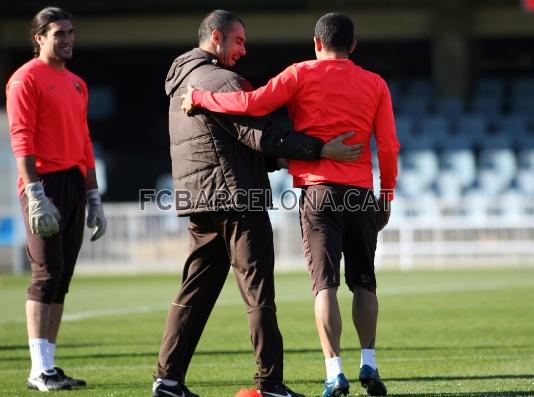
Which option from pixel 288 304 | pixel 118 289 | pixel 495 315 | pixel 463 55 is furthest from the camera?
pixel 463 55

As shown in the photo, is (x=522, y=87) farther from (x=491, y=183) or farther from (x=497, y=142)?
(x=491, y=183)

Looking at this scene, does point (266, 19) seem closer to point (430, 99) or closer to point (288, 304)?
point (430, 99)

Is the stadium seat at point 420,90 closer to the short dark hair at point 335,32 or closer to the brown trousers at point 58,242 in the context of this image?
the brown trousers at point 58,242

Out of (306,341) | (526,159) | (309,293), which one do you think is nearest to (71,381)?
(306,341)

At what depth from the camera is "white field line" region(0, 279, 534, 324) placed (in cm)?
1345

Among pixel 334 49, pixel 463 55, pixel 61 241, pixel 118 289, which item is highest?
pixel 463 55

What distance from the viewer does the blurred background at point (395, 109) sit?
2261 cm

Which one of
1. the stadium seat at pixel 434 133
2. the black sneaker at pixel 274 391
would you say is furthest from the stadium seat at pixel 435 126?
the black sneaker at pixel 274 391

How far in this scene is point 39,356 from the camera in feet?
25.5

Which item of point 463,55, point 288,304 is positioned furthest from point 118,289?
point 463,55

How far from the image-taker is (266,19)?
29.0 meters

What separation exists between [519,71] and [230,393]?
1024 inches

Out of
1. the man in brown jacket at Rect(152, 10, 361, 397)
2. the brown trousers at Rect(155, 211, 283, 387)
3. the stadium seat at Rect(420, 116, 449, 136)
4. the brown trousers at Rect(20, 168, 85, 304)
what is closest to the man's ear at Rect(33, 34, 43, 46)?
the brown trousers at Rect(20, 168, 85, 304)

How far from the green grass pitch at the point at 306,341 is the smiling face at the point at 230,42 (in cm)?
192
